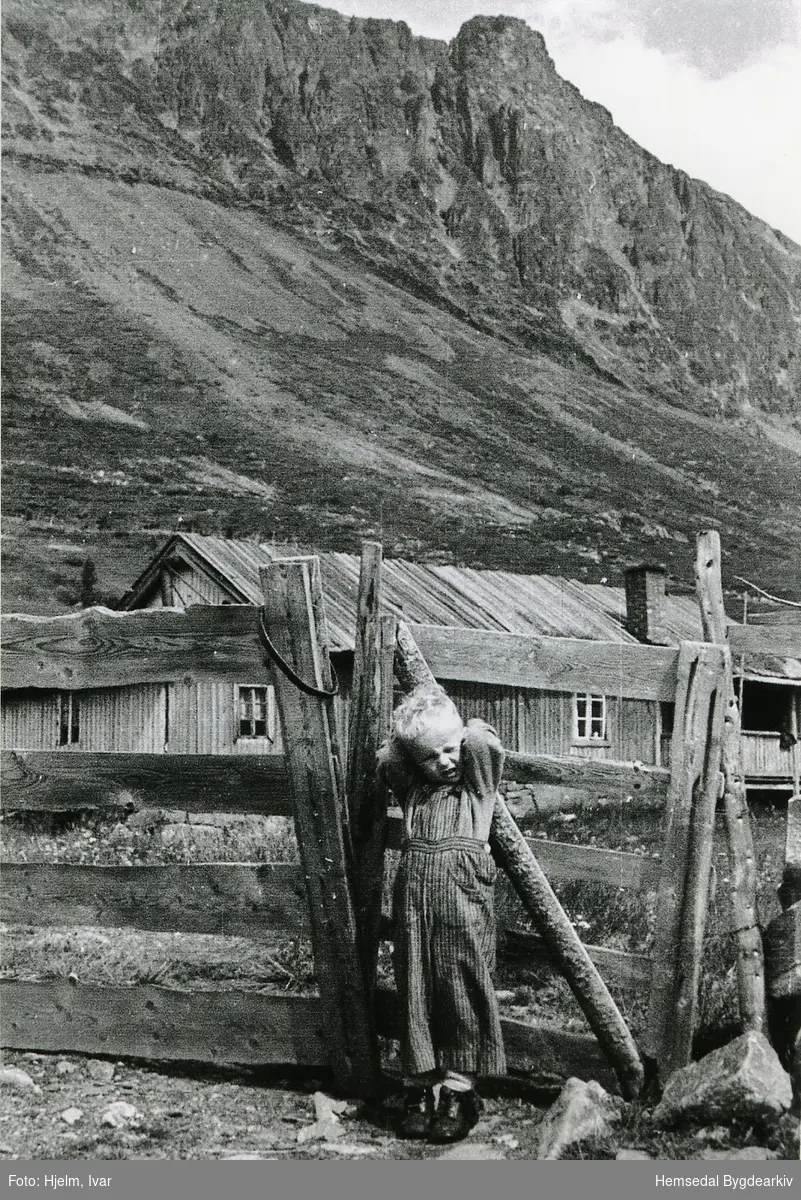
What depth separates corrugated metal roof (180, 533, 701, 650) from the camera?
35.7ft

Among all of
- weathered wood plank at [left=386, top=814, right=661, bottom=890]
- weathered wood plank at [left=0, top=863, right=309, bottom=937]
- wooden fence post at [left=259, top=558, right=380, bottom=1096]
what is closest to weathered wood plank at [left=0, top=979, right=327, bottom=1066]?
wooden fence post at [left=259, top=558, right=380, bottom=1096]

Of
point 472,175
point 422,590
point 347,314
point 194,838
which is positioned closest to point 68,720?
point 194,838

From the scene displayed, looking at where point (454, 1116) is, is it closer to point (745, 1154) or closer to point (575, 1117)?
point (575, 1117)

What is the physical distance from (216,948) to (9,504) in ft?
18.5

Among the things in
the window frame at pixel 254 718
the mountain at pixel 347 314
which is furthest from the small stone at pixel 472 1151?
the window frame at pixel 254 718

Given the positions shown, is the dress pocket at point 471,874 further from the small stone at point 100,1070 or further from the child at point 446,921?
the small stone at point 100,1070

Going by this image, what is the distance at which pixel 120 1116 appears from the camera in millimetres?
3680

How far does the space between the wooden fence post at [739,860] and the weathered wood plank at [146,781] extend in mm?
1581

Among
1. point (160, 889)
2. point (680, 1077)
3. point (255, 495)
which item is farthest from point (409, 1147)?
point (255, 495)

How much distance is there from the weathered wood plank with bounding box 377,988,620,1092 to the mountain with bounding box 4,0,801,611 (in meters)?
7.24

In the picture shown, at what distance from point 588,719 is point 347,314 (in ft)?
17.4

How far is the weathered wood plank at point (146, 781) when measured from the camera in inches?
156

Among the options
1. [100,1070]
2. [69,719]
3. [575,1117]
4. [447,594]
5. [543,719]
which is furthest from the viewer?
[543,719]

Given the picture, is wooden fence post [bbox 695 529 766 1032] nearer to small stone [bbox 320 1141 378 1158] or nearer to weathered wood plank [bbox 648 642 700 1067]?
weathered wood plank [bbox 648 642 700 1067]
